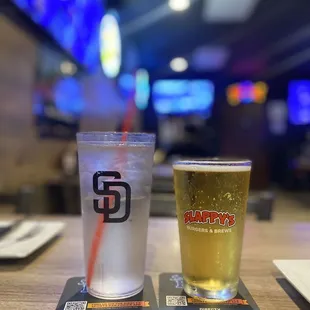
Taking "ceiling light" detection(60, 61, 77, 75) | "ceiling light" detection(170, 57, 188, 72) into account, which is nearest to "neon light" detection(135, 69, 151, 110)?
"ceiling light" detection(170, 57, 188, 72)

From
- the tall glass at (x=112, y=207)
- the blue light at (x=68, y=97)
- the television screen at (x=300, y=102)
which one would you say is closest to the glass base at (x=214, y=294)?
the tall glass at (x=112, y=207)

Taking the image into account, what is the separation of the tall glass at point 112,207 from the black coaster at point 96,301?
14 millimetres

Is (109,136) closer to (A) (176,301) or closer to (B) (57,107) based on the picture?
(A) (176,301)

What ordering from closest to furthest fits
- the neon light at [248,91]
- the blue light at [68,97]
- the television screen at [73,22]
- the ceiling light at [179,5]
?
1. the television screen at [73,22]
2. the blue light at [68,97]
3. the ceiling light at [179,5]
4. the neon light at [248,91]

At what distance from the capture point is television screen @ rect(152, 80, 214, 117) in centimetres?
810

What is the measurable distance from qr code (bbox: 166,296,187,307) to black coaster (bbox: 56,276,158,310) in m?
0.02

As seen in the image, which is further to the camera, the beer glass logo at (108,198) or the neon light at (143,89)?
the neon light at (143,89)

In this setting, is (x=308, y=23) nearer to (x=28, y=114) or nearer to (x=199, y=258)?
(x=28, y=114)

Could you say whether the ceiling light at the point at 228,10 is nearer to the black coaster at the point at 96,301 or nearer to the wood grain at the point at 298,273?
the wood grain at the point at 298,273

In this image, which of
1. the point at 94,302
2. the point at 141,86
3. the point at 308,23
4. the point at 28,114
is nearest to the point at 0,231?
the point at 94,302

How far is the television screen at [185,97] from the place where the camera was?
8.10 meters

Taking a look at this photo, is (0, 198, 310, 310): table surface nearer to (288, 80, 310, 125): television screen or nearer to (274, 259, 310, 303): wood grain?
(274, 259, 310, 303): wood grain

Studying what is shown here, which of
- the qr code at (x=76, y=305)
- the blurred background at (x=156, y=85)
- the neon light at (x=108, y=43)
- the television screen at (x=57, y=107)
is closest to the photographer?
the qr code at (x=76, y=305)

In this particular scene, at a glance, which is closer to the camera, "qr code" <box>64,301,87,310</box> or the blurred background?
"qr code" <box>64,301,87,310</box>
